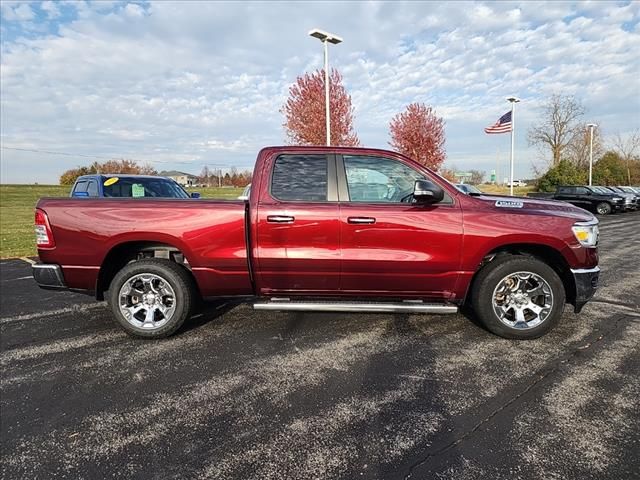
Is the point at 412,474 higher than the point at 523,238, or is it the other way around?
the point at 523,238

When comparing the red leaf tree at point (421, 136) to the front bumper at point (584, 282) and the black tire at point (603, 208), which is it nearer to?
the black tire at point (603, 208)

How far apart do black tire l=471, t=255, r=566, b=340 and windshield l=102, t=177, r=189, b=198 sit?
7.03 m

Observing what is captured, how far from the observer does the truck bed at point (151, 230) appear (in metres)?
4.05

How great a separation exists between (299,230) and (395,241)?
935 millimetres

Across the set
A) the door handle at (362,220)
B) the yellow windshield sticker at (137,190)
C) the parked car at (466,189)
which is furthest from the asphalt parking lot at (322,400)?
the yellow windshield sticker at (137,190)

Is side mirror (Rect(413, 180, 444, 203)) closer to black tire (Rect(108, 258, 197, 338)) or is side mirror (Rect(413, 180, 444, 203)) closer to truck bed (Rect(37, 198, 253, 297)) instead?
truck bed (Rect(37, 198, 253, 297))

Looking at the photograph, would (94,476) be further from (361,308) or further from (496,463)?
(361,308)

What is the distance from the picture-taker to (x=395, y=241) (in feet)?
13.1

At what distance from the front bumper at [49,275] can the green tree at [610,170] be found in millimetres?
53389

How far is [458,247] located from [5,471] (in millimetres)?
3703

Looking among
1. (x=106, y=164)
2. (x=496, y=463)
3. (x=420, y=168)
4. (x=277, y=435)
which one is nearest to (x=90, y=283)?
(x=277, y=435)

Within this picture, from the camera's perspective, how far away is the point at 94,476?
7.27 ft

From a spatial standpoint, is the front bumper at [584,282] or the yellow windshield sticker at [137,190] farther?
the yellow windshield sticker at [137,190]

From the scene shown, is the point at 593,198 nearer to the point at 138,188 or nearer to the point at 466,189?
the point at 466,189
